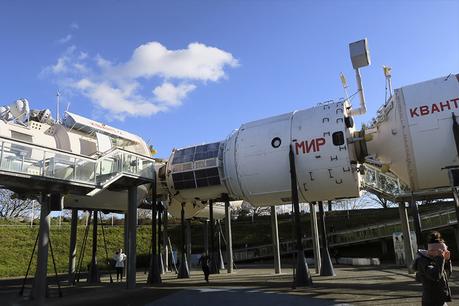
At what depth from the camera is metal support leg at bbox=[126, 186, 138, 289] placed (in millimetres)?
19597

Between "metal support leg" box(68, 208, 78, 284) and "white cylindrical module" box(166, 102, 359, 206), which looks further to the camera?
"metal support leg" box(68, 208, 78, 284)

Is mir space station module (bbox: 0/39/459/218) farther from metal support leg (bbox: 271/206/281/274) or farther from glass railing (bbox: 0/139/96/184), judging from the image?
metal support leg (bbox: 271/206/281/274)

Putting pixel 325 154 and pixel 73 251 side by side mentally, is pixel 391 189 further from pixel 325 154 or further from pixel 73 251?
pixel 73 251

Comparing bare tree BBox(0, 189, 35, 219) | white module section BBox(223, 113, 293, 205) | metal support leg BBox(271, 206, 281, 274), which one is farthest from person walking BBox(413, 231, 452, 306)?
bare tree BBox(0, 189, 35, 219)

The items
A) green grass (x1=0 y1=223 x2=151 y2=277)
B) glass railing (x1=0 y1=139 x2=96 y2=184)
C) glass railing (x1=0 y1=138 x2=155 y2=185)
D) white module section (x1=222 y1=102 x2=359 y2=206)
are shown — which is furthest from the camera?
green grass (x1=0 y1=223 x2=151 y2=277)

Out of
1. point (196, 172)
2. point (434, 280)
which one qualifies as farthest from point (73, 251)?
point (434, 280)

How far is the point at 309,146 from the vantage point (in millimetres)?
18453

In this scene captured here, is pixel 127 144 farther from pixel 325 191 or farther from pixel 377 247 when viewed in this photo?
pixel 377 247

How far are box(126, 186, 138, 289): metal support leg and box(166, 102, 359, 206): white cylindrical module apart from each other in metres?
2.77

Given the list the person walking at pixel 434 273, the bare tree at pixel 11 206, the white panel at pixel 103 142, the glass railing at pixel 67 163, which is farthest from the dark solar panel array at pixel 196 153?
the bare tree at pixel 11 206

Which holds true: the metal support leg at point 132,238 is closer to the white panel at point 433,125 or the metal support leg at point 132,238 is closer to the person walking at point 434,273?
the white panel at point 433,125

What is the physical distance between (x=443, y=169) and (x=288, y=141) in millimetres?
6289

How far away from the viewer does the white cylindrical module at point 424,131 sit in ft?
51.8

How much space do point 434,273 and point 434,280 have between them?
117 millimetres
